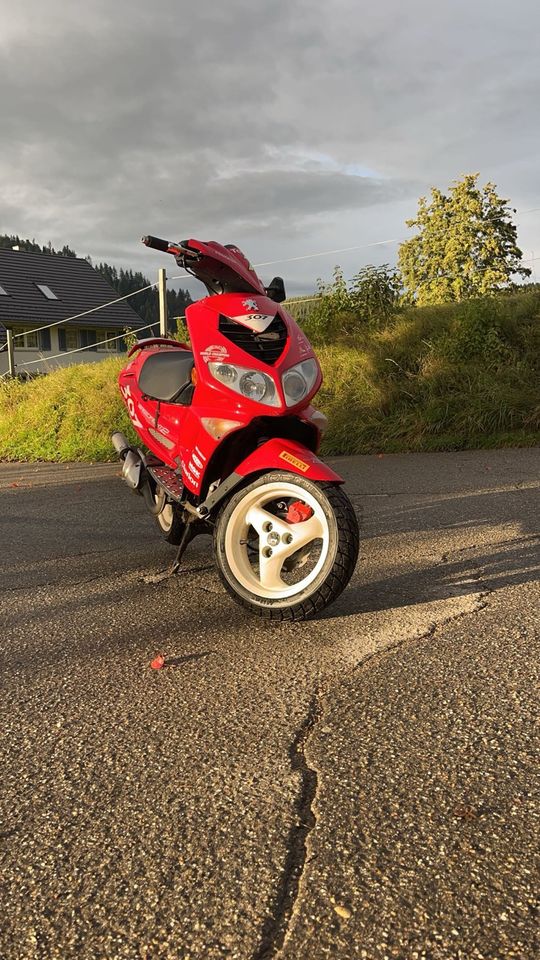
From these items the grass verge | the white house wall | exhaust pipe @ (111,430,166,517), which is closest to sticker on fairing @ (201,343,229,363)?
exhaust pipe @ (111,430,166,517)

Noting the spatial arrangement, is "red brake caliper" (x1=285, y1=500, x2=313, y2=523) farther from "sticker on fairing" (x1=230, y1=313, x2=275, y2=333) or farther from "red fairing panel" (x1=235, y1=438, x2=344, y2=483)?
"sticker on fairing" (x1=230, y1=313, x2=275, y2=333)

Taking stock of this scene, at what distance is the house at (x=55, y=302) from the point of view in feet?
135

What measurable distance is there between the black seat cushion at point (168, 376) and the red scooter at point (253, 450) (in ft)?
0.04

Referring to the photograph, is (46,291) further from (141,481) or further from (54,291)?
(141,481)

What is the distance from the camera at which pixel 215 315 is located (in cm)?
344

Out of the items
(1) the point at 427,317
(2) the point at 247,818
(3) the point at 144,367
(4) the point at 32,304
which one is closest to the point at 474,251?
(4) the point at 32,304

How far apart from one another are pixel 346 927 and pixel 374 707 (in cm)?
97

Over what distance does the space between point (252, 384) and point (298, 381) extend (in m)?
0.22

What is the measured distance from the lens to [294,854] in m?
1.61

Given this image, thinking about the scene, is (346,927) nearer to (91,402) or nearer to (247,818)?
(247,818)

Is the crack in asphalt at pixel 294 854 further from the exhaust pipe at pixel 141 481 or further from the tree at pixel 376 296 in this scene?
the tree at pixel 376 296

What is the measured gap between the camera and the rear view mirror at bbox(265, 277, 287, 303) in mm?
3881

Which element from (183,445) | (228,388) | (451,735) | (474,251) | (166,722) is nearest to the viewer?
(451,735)

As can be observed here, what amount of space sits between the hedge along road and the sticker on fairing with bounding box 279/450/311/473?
70 centimetres
